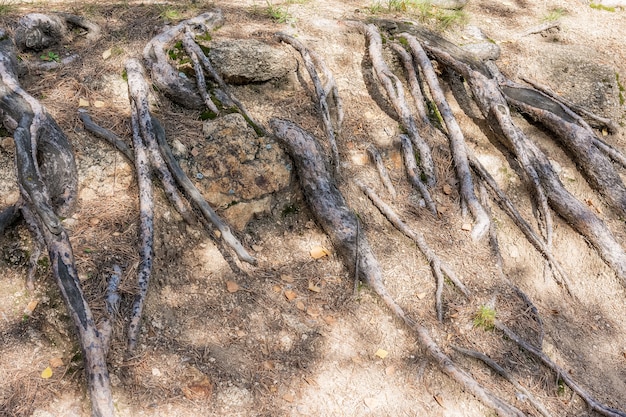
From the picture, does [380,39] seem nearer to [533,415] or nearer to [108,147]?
[108,147]

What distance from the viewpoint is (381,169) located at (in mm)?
4496

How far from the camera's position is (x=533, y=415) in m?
3.08

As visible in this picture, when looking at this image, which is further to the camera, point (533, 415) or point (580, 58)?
point (580, 58)

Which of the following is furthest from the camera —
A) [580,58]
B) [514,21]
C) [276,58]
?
[514,21]

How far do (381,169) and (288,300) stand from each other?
5.55 feet

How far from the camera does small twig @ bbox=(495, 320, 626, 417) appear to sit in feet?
10.8

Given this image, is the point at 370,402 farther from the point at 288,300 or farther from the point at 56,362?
the point at 56,362

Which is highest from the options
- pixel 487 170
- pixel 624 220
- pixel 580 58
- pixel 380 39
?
pixel 380 39

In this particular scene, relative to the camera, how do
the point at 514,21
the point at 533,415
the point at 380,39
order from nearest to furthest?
1. the point at 533,415
2. the point at 380,39
3. the point at 514,21

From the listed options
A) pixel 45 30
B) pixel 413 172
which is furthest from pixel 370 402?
pixel 45 30

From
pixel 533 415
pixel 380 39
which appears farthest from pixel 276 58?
pixel 533 415

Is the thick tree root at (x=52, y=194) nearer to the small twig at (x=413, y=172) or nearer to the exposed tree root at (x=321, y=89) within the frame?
the exposed tree root at (x=321, y=89)

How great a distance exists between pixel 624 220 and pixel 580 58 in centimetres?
291

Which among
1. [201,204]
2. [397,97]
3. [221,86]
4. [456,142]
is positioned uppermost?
[221,86]
